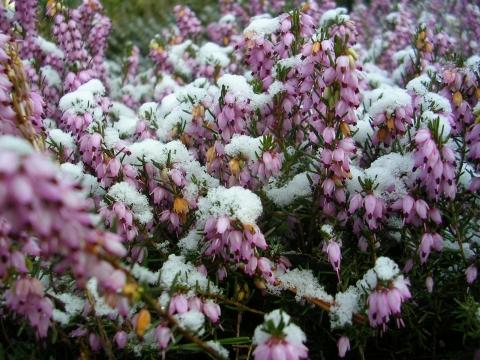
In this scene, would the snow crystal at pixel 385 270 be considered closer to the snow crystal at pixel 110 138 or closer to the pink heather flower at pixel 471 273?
the pink heather flower at pixel 471 273

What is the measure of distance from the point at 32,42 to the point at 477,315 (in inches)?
171

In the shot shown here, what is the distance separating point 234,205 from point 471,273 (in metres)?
1.18

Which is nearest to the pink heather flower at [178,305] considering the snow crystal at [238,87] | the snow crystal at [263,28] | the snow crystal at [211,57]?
the snow crystal at [238,87]

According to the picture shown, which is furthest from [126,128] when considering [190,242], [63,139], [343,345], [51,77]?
[343,345]

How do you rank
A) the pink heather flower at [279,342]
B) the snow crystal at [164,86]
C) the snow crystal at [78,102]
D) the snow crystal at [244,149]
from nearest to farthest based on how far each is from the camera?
the pink heather flower at [279,342]
the snow crystal at [244,149]
the snow crystal at [78,102]
the snow crystal at [164,86]

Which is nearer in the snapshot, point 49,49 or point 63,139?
point 63,139

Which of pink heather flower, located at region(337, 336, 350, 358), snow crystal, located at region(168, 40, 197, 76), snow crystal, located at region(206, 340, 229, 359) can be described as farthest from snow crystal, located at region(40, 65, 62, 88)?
pink heather flower, located at region(337, 336, 350, 358)

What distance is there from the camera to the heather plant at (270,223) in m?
2.17

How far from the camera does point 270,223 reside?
2945mm

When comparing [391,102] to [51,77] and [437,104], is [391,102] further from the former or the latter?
[51,77]

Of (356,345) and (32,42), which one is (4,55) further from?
(32,42)

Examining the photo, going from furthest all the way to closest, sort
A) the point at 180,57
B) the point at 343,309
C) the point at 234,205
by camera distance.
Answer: the point at 180,57 < the point at 343,309 < the point at 234,205

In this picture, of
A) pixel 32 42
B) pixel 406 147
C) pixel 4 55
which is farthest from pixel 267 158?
pixel 32 42

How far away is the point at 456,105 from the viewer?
314 cm
